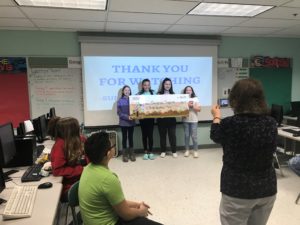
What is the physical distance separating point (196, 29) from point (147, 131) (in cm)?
224

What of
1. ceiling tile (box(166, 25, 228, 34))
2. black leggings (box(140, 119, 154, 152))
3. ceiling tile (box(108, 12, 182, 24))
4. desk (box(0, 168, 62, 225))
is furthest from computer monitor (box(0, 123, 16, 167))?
ceiling tile (box(166, 25, 228, 34))

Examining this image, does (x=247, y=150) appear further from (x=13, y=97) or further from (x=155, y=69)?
(x=13, y=97)

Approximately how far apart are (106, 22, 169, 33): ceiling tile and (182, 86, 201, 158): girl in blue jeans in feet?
4.32

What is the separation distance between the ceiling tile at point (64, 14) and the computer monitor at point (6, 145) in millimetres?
1900

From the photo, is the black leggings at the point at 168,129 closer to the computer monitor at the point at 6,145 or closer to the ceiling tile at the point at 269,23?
the ceiling tile at the point at 269,23

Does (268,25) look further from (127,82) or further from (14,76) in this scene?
(14,76)

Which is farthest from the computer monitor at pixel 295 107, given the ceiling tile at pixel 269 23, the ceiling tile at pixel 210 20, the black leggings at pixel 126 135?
the black leggings at pixel 126 135

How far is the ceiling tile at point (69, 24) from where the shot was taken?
4.25m

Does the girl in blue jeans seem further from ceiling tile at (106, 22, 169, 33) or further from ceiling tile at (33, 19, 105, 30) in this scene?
ceiling tile at (33, 19, 105, 30)

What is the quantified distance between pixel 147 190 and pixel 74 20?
290 centimetres

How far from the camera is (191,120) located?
524 centimetres

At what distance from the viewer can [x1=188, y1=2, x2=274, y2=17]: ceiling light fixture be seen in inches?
141

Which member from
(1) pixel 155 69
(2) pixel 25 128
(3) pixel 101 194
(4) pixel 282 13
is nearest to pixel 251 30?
(4) pixel 282 13

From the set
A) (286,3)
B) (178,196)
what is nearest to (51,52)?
(178,196)
